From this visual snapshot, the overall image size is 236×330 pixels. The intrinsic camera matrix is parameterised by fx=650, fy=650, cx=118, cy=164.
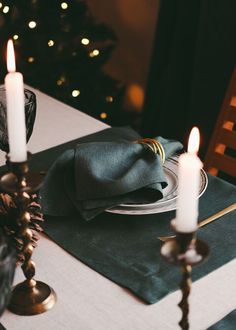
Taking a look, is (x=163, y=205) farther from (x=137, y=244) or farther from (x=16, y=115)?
(x=16, y=115)

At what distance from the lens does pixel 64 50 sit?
97.7 inches

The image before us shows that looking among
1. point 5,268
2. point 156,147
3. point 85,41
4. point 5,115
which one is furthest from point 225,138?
point 5,268

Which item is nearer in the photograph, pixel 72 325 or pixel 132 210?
pixel 72 325

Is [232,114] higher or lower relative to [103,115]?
higher

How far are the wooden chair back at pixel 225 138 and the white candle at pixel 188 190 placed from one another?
100 cm

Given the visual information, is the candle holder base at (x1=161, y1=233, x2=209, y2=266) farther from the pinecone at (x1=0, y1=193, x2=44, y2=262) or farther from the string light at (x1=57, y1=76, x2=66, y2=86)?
the string light at (x1=57, y1=76, x2=66, y2=86)

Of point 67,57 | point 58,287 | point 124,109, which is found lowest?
point 124,109

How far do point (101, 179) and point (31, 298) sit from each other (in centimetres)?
29

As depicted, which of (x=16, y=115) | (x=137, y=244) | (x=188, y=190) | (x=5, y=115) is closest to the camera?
(x=188, y=190)

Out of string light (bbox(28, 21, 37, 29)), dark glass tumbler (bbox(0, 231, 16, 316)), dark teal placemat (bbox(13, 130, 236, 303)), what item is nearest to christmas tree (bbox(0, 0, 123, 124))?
string light (bbox(28, 21, 37, 29))

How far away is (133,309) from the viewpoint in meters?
0.94

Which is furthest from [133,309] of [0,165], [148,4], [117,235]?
[148,4]

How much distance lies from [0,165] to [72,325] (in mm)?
554

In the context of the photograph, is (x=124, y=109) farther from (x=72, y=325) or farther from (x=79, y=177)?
(x=72, y=325)
